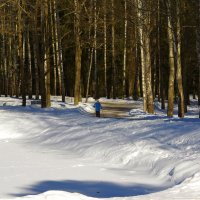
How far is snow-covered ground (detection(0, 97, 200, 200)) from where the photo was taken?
8336mm

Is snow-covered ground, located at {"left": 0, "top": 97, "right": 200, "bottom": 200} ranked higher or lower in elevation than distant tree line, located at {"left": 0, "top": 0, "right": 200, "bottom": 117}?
lower

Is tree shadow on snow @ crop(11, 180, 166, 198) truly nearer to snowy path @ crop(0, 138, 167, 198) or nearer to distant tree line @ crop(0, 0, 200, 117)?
snowy path @ crop(0, 138, 167, 198)

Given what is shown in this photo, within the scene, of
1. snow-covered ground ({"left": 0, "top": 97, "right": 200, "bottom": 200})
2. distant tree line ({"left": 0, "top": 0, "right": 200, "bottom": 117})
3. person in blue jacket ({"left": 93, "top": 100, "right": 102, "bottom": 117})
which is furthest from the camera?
person in blue jacket ({"left": 93, "top": 100, "right": 102, "bottom": 117})

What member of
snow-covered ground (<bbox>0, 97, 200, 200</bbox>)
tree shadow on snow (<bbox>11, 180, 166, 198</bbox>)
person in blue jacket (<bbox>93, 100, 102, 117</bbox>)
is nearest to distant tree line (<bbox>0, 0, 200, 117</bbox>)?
person in blue jacket (<bbox>93, 100, 102, 117</bbox>)

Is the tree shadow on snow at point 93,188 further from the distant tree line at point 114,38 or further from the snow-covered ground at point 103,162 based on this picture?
the distant tree line at point 114,38

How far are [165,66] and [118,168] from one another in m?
37.8

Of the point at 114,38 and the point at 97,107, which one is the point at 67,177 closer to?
the point at 97,107

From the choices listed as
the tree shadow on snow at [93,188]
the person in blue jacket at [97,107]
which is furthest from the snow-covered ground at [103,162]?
the person in blue jacket at [97,107]

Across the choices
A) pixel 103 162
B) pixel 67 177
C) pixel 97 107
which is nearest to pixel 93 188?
pixel 67 177

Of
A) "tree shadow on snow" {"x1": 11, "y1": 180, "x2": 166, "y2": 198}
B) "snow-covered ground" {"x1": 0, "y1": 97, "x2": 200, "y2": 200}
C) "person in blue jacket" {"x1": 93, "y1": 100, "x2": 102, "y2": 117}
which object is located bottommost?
"tree shadow on snow" {"x1": 11, "y1": 180, "x2": 166, "y2": 198}

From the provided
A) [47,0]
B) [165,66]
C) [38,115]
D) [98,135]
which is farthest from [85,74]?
[98,135]

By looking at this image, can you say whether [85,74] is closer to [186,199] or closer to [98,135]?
[98,135]

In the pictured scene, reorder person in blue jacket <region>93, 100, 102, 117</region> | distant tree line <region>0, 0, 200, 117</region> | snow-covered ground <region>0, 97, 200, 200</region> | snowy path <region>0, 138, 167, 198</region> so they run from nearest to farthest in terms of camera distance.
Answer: snow-covered ground <region>0, 97, 200, 200</region> → snowy path <region>0, 138, 167, 198</region> → distant tree line <region>0, 0, 200, 117</region> → person in blue jacket <region>93, 100, 102, 117</region>

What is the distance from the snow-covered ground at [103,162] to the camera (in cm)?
834
